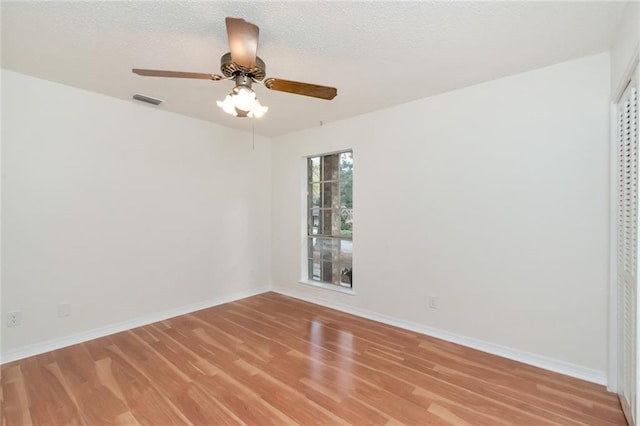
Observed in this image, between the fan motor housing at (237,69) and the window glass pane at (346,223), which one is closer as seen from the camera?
the fan motor housing at (237,69)

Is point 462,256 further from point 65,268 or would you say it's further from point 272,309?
point 65,268

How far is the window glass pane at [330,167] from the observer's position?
13.3 ft

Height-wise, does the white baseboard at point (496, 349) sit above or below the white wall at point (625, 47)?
below

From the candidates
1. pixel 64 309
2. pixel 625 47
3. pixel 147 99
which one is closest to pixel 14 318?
pixel 64 309

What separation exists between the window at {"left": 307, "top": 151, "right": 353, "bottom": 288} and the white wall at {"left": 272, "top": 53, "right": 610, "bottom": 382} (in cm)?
Result: 32

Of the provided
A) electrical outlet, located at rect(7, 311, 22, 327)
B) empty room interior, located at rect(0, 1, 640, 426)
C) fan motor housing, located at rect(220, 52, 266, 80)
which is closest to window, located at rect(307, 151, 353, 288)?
empty room interior, located at rect(0, 1, 640, 426)

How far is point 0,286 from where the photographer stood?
7.89 ft

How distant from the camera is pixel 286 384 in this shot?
2.15m

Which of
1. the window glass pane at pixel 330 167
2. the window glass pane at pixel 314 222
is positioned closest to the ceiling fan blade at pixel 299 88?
the window glass pane at pixel 330 167

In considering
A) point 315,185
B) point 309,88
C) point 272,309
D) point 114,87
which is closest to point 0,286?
point 114,87

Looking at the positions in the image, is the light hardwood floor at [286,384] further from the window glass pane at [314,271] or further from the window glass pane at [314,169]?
the window glass pane at [314,169]

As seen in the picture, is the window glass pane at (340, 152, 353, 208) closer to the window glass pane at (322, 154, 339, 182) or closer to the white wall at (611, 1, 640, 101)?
the window glass pane at (322, 154, 339, 182)

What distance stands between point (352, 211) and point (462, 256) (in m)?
1.44

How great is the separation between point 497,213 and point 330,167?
220 cm
